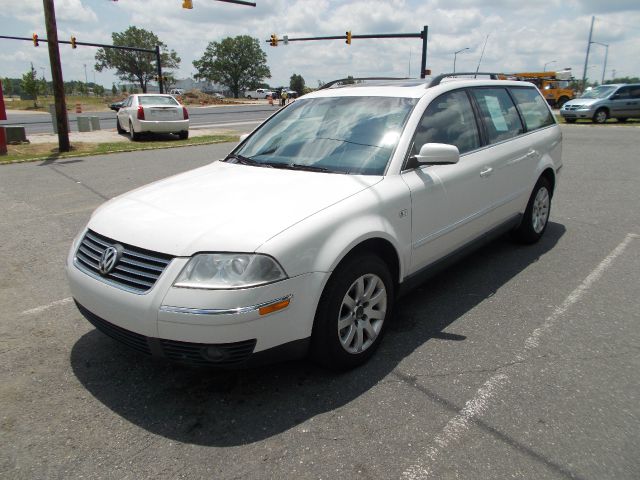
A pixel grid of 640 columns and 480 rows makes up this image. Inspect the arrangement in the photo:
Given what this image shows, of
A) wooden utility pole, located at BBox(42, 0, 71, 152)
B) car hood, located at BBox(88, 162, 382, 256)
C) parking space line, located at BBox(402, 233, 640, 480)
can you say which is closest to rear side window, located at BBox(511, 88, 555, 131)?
parking space line, located at BBox(402, 233, 640, 480)

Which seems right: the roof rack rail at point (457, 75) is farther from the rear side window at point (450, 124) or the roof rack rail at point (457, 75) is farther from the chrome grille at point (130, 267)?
the chrome grille at point (130, 267)

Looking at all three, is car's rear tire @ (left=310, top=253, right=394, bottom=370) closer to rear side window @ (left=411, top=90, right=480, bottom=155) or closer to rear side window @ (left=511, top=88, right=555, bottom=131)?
rear side window @ (left=411, top=90, right=480, bottom=155)

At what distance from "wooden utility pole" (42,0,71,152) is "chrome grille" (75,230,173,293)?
11714 millimetres

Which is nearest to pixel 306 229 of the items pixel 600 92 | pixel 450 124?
pixel 450 124

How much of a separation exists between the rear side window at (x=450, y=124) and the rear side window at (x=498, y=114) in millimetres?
239

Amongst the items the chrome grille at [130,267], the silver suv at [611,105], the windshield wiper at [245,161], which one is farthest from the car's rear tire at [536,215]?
the silver suv at [611,105]

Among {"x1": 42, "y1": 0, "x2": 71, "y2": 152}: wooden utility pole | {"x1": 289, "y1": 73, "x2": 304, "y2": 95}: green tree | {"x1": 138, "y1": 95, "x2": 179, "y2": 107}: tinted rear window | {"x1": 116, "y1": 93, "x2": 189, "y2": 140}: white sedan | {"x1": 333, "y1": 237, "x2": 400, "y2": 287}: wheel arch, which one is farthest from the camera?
{"x1": 289, "y1": 73, "x2": 304, "y2": 95}: green tree

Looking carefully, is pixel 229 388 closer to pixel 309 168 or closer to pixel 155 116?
pixel 309 168

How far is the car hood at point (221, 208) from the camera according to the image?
2.58 m

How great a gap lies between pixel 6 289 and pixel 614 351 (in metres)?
4.79

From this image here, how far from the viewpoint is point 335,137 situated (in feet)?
12.0

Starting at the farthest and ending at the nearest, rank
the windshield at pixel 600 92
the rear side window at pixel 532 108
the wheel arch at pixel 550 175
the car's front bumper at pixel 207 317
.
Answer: the windshield at pixel 600 92 → the wheel arch at pixel 550 175 → the rear side window at pixel 532 108 → the car's front bumper at pixel 207 317

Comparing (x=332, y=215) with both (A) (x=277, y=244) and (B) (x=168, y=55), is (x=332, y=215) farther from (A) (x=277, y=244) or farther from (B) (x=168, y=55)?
(B) (x=168, y=55)

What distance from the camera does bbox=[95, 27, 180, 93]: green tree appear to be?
285ft
